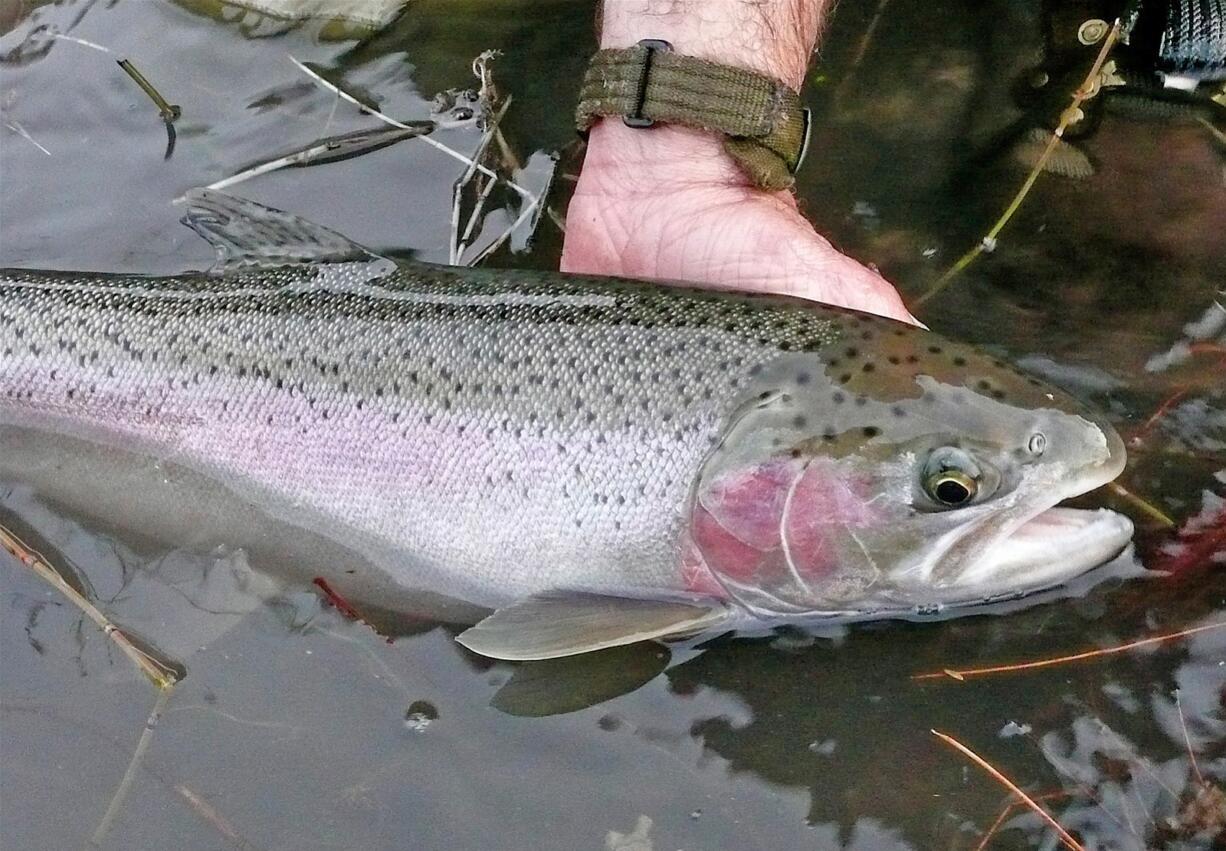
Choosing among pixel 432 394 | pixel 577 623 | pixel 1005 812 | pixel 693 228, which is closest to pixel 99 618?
pixel 432 394

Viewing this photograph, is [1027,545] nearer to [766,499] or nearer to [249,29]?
[766,499]

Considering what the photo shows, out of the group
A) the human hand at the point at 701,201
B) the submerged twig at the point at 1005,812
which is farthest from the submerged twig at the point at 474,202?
the submerged twig at the point at 1005,812

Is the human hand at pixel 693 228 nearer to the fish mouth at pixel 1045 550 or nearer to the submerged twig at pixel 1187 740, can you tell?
the fish mouth at pixel 1045 550

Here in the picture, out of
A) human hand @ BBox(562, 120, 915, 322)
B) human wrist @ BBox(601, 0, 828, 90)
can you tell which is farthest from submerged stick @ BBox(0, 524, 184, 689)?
human wrist @ BBox(601, 0, 828, 90)

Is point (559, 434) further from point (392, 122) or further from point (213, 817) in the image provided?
point (392, 122)

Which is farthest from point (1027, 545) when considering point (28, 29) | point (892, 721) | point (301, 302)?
point (28, 29)
